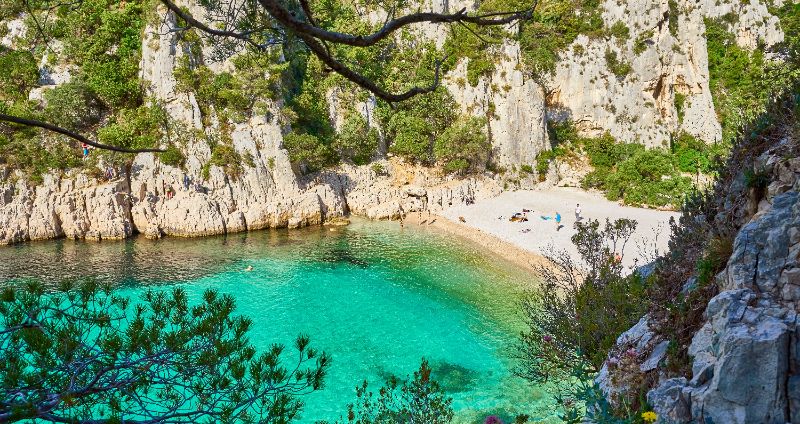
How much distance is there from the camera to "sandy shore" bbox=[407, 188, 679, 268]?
21891mm

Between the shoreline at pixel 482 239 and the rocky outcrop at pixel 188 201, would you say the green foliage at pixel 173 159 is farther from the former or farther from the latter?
the shoreline at pixel 482 239

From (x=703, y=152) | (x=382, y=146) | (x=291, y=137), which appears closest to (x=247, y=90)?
(x=291, y=137)

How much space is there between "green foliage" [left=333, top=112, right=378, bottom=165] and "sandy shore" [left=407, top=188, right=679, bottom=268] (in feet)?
20.6

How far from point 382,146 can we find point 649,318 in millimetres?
28505

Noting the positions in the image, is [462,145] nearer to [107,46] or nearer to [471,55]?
[471,55]

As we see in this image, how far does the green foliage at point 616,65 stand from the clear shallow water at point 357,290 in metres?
22.5

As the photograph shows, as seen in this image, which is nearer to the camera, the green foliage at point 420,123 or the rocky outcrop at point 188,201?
the rocky outcrop at point 188,201

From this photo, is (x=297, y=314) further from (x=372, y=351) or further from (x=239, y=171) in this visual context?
(x=239, y=171)

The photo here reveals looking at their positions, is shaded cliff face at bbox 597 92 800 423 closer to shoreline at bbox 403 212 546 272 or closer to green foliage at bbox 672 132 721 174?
shoreline at bbox 403 212 546 272

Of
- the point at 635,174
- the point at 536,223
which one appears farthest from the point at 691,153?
Answer: the point at 536,223

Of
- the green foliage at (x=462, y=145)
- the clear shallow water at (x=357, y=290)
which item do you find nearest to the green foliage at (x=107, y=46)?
the clear shallow water at (x=357, y=290)

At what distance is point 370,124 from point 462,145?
7.18m

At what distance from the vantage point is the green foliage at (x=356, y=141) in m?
31.5

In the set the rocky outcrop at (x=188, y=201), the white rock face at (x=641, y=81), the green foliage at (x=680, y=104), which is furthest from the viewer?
the green foliage at (x=680, y=104)
